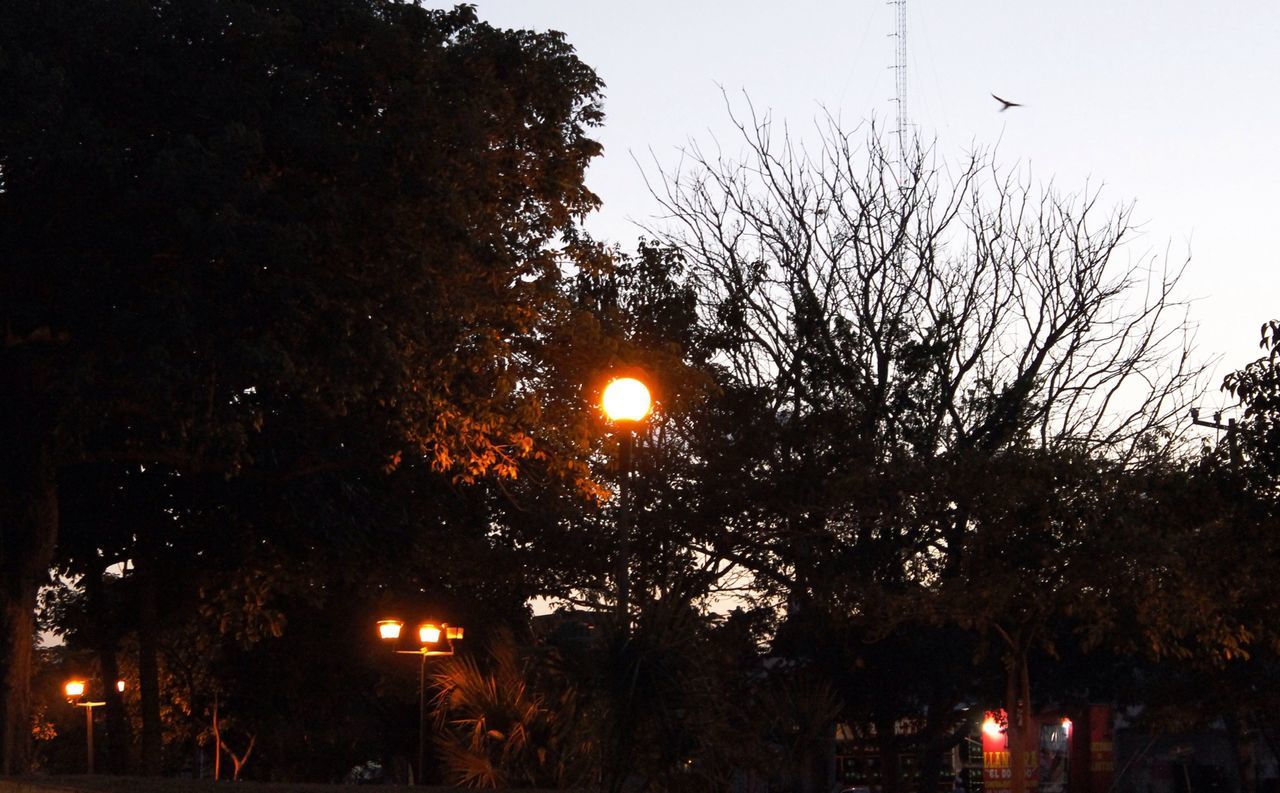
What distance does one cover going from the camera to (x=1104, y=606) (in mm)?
22922

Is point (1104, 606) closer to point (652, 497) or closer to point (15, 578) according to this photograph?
point (652, 497)

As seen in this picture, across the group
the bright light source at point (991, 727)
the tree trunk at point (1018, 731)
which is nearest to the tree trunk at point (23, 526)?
the tree trunk at point (1018, 731)

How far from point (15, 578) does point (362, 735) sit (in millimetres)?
28424

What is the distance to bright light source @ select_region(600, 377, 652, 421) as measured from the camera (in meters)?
11.8

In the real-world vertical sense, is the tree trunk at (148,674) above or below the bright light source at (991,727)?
above

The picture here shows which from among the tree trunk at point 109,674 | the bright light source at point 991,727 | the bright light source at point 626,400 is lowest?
the bright light source at point 991,727

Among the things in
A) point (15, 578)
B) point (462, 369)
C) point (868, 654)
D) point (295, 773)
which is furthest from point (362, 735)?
point (462, 369)

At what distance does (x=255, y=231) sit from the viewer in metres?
15.1

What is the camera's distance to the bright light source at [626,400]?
11.8 metres

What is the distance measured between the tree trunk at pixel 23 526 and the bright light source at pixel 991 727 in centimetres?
1676

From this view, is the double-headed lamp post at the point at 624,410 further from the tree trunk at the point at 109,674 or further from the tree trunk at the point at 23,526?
the tree trunk at the point at 109,674

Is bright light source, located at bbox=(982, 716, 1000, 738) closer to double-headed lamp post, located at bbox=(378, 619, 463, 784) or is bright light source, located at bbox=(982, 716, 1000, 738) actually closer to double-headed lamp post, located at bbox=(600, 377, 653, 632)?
double-headed lamp post, located at bbox=(378, 619, 463, 784)

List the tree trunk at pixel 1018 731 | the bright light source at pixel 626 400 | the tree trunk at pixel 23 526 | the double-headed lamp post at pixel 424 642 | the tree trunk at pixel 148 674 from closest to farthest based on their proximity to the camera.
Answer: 1. the bright light source at pixel 626 400
2. the tree trunk at pixel 23 526
3. the tree trunk at pixel 1018 731
4. the double-headed lamp post at pixel 424 642
5. the tree trunk at pixel 148 674

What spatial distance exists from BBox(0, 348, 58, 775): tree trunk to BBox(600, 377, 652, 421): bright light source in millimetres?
8927
